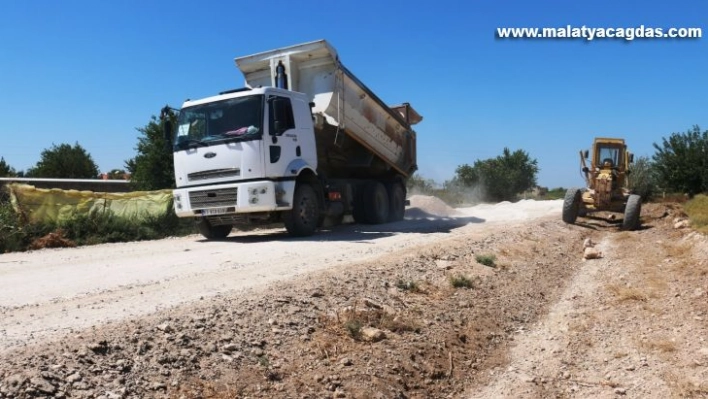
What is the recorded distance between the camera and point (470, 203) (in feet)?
103

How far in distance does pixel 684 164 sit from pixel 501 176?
11913 mm

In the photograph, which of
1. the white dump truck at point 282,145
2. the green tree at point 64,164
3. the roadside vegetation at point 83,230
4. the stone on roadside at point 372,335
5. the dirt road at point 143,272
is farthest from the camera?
the green tree at point 64,164

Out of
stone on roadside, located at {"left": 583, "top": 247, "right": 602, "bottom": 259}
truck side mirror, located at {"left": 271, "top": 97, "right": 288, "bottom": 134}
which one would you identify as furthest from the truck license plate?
stone on roadside, located at {"left": 583, "top": 247, "right": 602, "bottom": 259}

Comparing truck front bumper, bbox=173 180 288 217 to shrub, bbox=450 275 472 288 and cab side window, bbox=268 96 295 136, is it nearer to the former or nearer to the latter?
cab side window, bbox=268 96 295 136

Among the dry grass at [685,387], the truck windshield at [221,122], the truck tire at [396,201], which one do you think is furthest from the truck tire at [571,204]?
the dry grass at [685,387]

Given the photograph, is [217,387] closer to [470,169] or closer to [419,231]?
[419,231]

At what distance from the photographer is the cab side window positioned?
37.7 feet

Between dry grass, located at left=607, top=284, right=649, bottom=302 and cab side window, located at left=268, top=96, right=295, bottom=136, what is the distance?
6.59 m

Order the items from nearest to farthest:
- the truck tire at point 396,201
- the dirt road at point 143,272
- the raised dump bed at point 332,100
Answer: the dirt road at point 143,272, the raised dump bed at point 332,100, the truck tire at point 396,201

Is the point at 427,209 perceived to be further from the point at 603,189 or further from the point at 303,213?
the point at 303,213

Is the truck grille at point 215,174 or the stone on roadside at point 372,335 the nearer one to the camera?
the stone on roadside at point 372,335

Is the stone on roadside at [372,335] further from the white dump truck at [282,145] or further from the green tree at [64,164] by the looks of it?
the green tree at [64,164]

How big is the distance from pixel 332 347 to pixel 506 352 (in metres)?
2.06

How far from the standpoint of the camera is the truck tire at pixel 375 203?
15781mm
